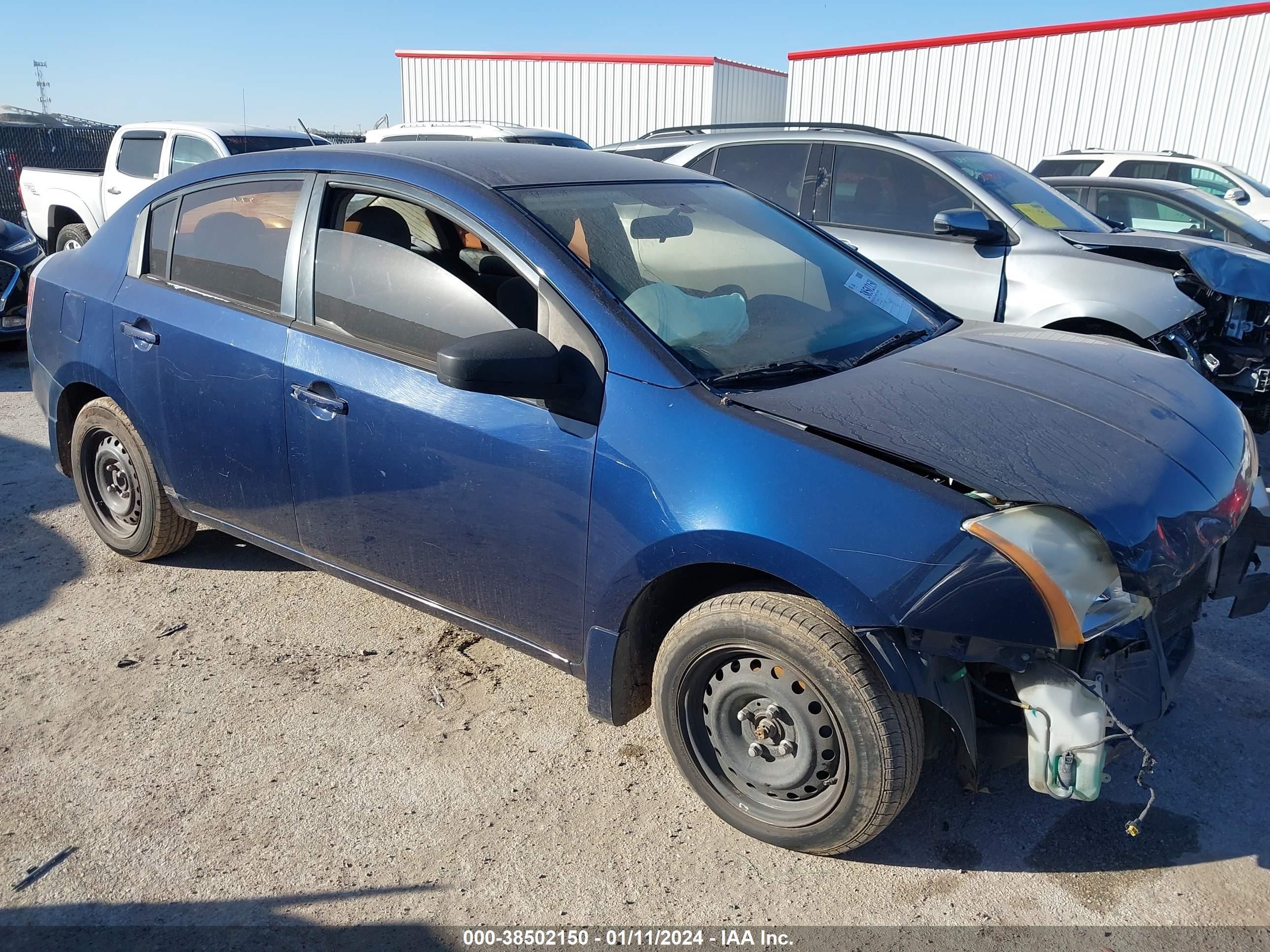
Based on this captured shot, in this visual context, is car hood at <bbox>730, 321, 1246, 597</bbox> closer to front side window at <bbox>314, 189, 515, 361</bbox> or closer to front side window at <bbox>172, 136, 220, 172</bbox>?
front side window at <bbox>314, 189, 515, 361</bbox>

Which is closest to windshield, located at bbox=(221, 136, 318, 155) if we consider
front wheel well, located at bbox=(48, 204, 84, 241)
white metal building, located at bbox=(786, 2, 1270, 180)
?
front wheel well, located at bbox=(48, 204, 84, 241)

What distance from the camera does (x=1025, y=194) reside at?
6066 millimetres

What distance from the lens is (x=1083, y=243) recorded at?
5516 millimetres

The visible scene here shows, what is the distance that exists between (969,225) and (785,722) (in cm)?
373

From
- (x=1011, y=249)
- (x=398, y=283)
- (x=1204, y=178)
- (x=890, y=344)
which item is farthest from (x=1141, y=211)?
(x=398, y=283)

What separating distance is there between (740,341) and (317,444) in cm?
140

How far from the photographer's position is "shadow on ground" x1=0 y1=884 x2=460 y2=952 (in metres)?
2.35

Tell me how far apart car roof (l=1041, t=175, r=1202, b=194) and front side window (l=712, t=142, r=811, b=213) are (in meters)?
3.34

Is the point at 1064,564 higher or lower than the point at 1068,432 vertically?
lower

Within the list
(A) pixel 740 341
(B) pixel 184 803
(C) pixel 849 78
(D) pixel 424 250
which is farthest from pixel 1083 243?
(C) pixel 849 78

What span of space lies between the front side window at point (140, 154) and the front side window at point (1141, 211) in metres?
9.55

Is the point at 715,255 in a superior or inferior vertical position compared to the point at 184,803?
superior

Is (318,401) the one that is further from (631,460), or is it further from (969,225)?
(969,225)

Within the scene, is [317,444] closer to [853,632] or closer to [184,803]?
[184,803]
